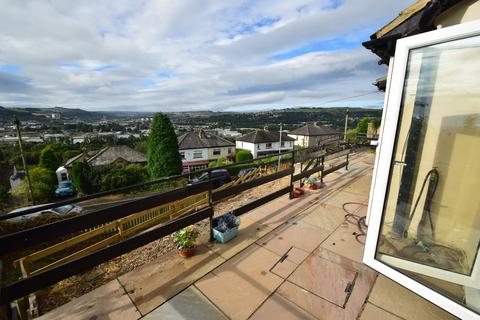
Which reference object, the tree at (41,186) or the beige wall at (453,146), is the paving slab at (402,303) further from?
the tree at (41,186)

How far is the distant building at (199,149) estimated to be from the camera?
27.3 m

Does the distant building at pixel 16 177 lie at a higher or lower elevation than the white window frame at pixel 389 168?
lower

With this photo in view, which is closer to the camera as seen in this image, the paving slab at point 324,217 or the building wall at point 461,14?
the building wall at point 461,14

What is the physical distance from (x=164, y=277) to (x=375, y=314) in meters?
1.82

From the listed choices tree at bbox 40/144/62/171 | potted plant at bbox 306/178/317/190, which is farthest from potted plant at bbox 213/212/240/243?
tree at bbox 40/144/62/171

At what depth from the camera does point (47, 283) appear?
1544mm

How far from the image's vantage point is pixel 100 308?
5.39ft

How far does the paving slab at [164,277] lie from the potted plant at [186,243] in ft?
0.20

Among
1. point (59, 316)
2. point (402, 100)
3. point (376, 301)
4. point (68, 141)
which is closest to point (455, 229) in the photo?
point (376, 301)

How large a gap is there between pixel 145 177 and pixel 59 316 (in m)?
18.1

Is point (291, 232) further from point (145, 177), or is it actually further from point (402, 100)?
point (145, 177)

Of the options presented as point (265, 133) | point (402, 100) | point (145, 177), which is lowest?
point (145, 177)

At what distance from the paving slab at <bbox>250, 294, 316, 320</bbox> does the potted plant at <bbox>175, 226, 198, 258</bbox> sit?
0.96 m

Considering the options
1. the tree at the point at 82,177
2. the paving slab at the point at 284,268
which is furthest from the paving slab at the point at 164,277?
the tree at the point at 82,177
